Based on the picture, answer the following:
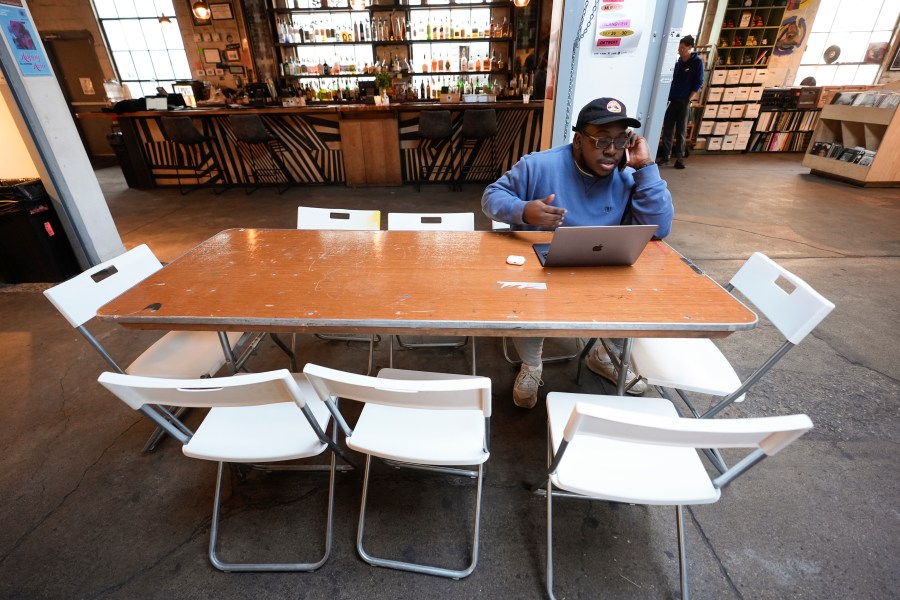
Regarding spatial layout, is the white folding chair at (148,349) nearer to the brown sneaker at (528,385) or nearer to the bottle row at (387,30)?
the brown sneaker at (528,385)

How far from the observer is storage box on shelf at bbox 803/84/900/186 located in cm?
474

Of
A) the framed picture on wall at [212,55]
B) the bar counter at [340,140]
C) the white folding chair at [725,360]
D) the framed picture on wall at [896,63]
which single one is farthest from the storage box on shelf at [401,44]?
the framed picture on wall at [896,63]

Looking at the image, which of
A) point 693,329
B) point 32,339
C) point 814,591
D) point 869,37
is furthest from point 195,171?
point 869,37

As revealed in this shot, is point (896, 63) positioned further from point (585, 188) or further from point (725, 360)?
point (725, 360)

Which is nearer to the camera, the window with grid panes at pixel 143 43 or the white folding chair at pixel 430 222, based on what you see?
the white folding chair at pixel 430 222

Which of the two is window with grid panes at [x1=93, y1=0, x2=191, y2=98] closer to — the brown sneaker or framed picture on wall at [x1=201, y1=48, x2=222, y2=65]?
framed picture on wall at [x1=201, y1=48, x2=222, y2=65]

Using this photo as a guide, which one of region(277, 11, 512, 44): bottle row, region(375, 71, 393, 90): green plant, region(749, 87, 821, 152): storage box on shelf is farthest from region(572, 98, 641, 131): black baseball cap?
region(749, 87, 821, 152): storage box on shelf

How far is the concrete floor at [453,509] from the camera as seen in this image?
4.14ft

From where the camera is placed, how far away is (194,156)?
5.64 metres

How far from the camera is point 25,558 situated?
1.35m

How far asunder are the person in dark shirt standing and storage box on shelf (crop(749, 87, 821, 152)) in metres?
2.03

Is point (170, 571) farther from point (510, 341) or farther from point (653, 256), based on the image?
point (653, 256)

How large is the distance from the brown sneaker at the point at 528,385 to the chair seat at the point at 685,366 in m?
0.46

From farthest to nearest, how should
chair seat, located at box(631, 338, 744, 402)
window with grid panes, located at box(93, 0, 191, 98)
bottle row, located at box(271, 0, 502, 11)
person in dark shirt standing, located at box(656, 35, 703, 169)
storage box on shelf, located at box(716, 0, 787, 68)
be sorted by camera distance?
window with grid panes, located at box(93, 0, 191, 98), storage box on shelf, located at box(716, 0, 787, 68), bottle row, located at box(271, 0, 502, 11), person in dark shirt standing, located at box(656, 35, 703, 169), chair seat, located at box(631, 338, 744, 402)
